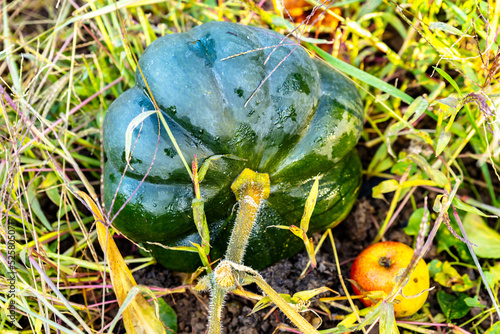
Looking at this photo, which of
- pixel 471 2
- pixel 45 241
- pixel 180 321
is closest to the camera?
pixel 471 2

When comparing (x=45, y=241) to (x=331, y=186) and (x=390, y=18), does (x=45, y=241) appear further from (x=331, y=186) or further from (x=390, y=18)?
(x=390, y=18)

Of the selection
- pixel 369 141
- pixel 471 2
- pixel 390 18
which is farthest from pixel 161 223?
pixel 390 18

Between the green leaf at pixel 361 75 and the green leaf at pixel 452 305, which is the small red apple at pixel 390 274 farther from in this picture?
the green leaf at pixel 361 75

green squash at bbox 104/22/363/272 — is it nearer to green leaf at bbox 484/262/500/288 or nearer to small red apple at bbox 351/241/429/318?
small red apple at bbox 351/241/429/318

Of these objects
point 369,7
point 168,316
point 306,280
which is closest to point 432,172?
point 306,280

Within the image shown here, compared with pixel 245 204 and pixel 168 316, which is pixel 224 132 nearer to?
pixel 245 204

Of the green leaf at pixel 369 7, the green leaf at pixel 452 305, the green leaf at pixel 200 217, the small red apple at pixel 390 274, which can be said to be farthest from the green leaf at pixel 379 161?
the green leaf at pixel 200 217
